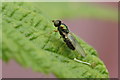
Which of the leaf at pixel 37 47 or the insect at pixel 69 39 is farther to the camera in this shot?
the insect at pixel 69 39

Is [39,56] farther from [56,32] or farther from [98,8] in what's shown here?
Answer: [98,8]

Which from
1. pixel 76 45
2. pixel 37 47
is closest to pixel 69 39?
pixel 76 45

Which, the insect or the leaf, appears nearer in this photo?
the leaf

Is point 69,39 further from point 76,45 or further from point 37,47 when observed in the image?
point 37,47

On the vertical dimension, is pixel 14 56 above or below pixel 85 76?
above

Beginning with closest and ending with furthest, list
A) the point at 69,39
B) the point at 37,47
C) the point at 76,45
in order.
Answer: the point at 37,47, the point at 76,45, the point at 69,39

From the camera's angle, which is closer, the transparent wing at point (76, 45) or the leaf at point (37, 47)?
the leaf at point (37, 47)

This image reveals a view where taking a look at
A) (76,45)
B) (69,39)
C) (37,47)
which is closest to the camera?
(37,47)

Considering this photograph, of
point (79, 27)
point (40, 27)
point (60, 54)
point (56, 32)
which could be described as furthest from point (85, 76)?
point (79, 27)
